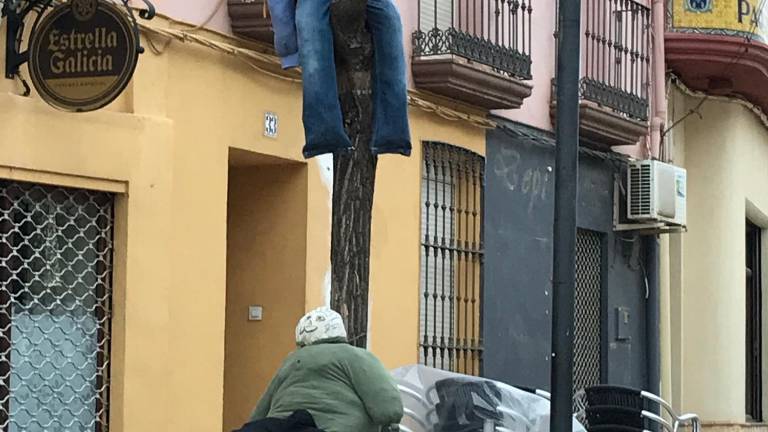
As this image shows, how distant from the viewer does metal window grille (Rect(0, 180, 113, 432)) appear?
909 centimetres

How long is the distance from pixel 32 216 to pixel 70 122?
581mm

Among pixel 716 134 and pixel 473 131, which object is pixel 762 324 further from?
pixel 473 131

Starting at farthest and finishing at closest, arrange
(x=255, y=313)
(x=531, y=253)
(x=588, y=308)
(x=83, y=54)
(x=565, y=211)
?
(x=588, y=308) → (x=531, y=253) → (x=255, y=313) → (x=565, y=211) → (x=83, y=54)

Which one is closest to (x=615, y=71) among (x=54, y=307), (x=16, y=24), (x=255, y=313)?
(x=255, y=313)

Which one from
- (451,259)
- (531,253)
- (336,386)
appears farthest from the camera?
(531,253)

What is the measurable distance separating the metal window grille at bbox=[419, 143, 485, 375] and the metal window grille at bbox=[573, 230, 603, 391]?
2.37 m

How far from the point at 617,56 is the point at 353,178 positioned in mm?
7984

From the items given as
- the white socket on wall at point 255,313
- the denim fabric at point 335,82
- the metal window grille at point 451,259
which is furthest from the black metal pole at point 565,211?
the metal window grille at point 451,259

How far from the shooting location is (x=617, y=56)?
16.0m

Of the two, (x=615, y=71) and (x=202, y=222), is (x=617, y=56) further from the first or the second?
(x=202, y=222)

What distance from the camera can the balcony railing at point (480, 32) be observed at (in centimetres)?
1269

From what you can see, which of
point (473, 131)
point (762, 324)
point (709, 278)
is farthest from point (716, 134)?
point (473, 131)

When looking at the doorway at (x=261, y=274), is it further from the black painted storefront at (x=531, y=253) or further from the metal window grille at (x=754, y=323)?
the metal window grille at (x=754, y=323)

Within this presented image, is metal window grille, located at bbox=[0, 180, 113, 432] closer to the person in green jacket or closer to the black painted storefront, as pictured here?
the person in green jacket
